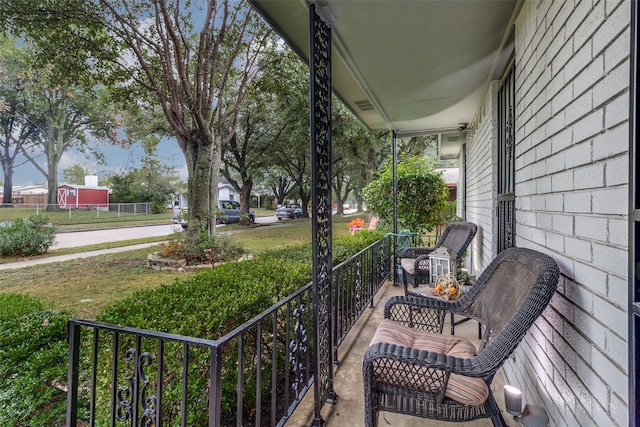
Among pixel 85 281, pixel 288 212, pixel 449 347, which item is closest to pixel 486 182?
pixel 449 347

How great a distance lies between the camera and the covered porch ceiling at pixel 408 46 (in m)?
1.84

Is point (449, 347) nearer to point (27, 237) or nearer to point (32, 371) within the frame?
point (32, 371)

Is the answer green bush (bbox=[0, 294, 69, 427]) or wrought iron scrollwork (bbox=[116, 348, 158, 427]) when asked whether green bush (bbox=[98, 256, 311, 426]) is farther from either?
green bush (bbox=[0, 294, 69, 427])

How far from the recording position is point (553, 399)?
51.9 inches

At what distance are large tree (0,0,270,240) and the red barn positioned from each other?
692cm

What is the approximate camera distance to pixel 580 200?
3.53 feet

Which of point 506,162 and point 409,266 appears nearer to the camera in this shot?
point 506,162

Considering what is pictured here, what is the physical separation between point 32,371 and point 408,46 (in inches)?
120

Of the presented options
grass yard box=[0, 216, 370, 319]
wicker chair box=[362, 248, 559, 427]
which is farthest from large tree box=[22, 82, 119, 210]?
wicker chair box=[362, 248, 559, 427]

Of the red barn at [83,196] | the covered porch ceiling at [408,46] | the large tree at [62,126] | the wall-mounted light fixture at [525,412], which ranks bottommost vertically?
the wall-mounted light fixture at [525,412]

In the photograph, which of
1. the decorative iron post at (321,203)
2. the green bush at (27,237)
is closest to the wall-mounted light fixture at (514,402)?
the decorative iron post at (321,203)

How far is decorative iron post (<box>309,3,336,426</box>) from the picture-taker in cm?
164

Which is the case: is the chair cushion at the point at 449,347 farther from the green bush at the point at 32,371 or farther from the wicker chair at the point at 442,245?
the wicker chair at the point at 442,245

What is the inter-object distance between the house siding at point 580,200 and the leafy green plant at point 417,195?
3650 mm
